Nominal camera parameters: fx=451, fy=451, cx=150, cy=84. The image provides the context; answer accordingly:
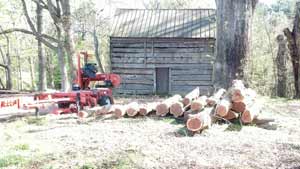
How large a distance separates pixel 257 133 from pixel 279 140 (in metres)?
0.74

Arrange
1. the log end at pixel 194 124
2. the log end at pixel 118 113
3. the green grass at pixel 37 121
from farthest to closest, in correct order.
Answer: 1. the log end at pixel 118 113
2. the green grass at pixel 37 121
3. the log end at pixel 194 124

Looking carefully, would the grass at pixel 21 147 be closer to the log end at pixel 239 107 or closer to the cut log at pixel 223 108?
the cut log at pixel 223 108

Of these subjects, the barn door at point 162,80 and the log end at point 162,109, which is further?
the barn door at point 162,80

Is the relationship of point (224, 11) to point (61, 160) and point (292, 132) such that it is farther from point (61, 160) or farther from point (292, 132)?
point (61, 160)

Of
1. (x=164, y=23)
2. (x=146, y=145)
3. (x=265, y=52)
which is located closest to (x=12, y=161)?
(x=146, y=145)

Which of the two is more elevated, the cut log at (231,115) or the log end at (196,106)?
the log end at (196,106)

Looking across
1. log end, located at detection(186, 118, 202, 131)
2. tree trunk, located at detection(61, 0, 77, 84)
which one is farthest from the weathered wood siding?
log end, located at detection(186, 118, 202, 131)

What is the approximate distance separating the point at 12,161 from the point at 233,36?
25.3ft

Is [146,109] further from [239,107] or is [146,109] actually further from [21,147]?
[21,147]

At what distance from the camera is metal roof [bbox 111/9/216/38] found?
76.5 feet

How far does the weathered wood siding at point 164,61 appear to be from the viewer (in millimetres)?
23375

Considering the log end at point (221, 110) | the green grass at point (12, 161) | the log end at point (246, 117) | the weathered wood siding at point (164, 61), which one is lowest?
the green grass at point (12, 161)

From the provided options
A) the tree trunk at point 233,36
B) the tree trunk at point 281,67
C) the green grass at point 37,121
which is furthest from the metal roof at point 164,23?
the green grass at point 37,121

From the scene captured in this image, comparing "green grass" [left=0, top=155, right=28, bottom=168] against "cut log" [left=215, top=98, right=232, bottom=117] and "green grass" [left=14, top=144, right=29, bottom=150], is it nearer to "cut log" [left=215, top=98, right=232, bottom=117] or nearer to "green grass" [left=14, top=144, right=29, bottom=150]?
"green grass" [left=14, top=144, right=29, bottom=150]
